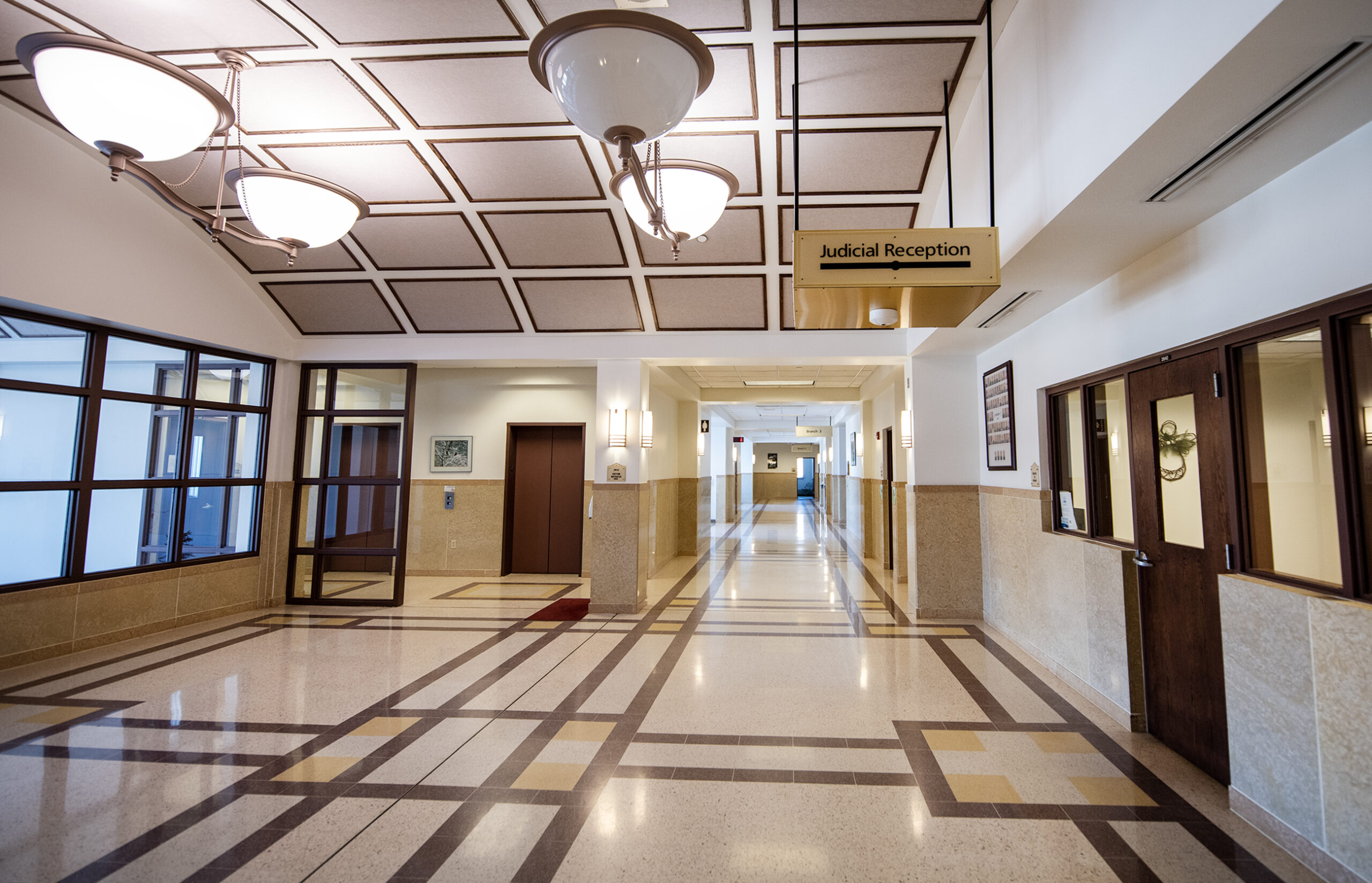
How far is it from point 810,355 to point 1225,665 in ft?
13.5

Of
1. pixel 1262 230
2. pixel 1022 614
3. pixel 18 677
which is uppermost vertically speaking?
pixel 1262 230

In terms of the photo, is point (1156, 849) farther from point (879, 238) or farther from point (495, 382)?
point (495, 382)

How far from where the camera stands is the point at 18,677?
4125mm

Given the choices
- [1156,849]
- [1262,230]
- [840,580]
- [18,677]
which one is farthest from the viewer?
[840,580]

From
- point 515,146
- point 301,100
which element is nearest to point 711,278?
point 515,146

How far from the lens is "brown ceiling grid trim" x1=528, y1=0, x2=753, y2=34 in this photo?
323 cm

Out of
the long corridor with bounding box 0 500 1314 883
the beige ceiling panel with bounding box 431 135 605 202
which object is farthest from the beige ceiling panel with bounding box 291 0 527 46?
the long corridor with bounding box 0 500 1314 883

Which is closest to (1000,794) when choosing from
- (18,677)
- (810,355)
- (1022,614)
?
(1022,614)

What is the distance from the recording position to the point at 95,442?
4812 millimetres

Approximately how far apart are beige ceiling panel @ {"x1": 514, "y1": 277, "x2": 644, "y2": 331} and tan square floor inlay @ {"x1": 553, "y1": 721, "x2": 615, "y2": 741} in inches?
153

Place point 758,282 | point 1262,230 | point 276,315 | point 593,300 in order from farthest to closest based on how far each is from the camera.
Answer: point 276,315 < point 593,300 < point 758,282 < point 1262,230

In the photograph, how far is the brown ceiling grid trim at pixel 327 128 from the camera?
370 centimetres

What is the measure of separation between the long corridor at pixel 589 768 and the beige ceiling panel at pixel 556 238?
3435 mm

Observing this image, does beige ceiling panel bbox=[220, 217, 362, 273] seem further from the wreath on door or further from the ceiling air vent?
the wreath on door
